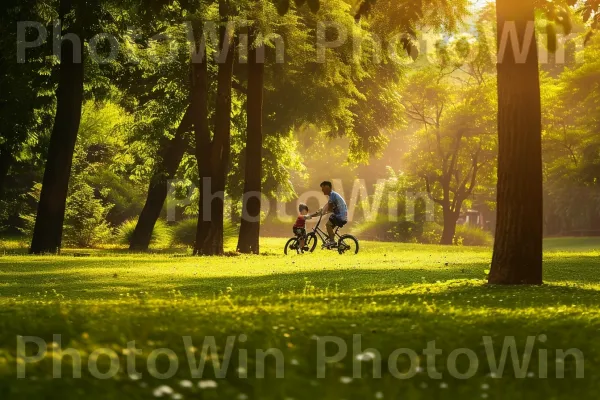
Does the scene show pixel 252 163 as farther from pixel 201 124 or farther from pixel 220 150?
pixel 201 124

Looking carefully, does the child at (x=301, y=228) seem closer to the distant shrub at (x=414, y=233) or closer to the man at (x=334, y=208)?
the man at (x=334, y=208)

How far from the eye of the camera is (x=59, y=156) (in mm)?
29062

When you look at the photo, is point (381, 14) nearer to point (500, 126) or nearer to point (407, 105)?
point (500, 126)

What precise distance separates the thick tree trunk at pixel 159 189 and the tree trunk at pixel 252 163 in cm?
561

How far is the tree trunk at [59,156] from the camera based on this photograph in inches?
1133

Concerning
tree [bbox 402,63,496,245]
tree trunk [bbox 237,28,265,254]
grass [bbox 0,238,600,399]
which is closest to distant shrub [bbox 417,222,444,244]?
tree [bbox 402,63,496,245]

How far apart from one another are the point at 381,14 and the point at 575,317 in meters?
10.4

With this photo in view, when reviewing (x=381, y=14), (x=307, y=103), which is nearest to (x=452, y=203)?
(x=307, y=103)

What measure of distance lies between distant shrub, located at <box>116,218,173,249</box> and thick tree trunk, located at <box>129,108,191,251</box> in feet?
8.17

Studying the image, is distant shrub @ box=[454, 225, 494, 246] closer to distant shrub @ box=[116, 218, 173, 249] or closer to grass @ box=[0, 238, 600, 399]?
distant shrub @ box=[116, 218, 173, 249]

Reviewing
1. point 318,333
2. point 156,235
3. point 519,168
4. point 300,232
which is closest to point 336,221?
point 300,232

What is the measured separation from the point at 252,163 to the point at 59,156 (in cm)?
653

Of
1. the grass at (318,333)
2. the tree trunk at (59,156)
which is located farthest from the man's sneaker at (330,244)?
the grass at (318,333)

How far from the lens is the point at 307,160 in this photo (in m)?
111
